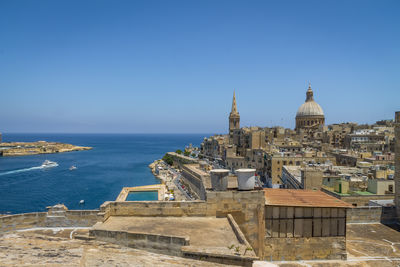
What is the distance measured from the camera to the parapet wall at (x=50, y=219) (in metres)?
10.4

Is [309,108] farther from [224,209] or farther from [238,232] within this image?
[238,232]

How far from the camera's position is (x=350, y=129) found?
→ 3248 inches

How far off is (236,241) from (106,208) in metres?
4.14

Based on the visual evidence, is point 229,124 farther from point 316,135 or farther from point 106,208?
point 106,208

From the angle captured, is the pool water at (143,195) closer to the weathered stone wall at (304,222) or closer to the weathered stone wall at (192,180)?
the weathered stone wall at (192,180)

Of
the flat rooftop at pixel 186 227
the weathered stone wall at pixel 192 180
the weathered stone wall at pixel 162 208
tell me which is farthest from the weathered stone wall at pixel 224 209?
the weathered stone wall at pixel 192 180

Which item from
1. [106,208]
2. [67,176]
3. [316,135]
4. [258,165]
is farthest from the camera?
[316,135]

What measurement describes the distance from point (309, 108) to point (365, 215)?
8354cm

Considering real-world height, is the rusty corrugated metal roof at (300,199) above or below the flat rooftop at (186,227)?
above

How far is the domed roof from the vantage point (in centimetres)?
8938

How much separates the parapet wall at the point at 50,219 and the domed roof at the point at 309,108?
8844 cm

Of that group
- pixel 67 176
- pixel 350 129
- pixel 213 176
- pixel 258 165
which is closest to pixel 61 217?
pixel 213 176

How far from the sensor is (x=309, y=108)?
90250 millimetres

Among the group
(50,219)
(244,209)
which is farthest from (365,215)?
(50,219)
